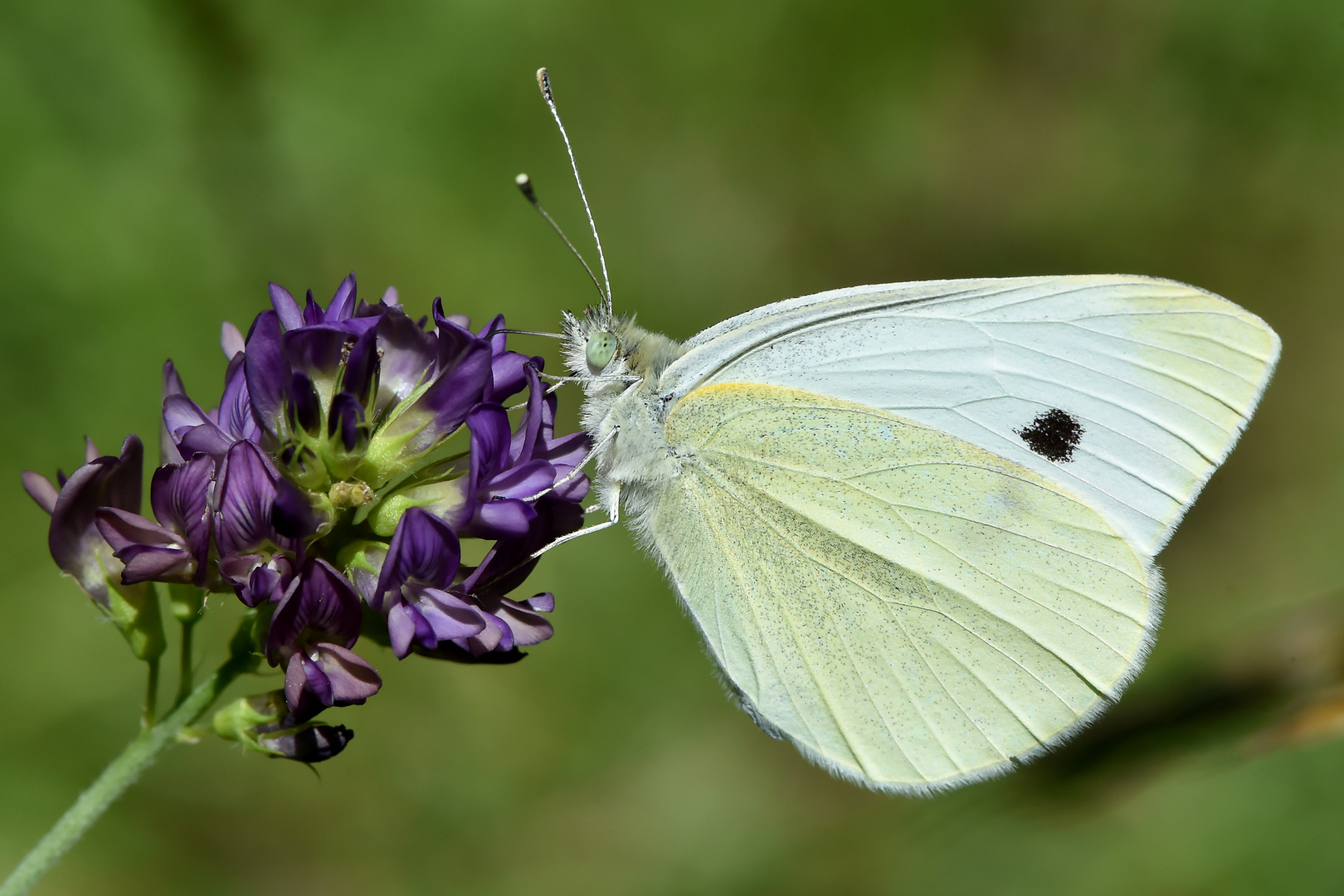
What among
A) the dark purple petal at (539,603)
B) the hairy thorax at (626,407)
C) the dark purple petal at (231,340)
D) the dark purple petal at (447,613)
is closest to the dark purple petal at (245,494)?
the dark purple petal at (447,613)

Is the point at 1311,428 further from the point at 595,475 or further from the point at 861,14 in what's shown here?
the point at 595,475

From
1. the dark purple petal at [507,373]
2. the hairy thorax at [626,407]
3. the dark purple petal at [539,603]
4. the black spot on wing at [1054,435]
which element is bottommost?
the dark purple petal at [539,603]

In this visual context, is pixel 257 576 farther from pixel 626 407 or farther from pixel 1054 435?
pixel 1054 435

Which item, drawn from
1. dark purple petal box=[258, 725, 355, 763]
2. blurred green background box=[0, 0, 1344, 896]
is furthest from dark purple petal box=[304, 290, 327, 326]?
blurred green background box=[0, 0, 1344, 896]

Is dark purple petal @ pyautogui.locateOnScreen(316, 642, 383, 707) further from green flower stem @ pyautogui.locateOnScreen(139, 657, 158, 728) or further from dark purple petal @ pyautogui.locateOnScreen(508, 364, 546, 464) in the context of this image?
dark purple petal @ pyautogui.locateOnScreen(508, 364, 546, 464)

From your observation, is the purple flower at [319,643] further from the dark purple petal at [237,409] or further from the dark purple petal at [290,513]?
the dark purple petal at [237,409]

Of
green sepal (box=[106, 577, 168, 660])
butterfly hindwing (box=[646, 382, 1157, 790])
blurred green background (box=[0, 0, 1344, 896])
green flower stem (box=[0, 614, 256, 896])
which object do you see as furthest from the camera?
blurred green background (box=[0, 0, 1344, 896])

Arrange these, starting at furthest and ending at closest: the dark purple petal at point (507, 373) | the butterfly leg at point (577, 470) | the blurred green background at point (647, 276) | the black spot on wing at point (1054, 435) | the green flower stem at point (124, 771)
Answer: the blurred green background at point (647, 276), the black spot on wing at point (1054, 435), the dark purple petal at point (507, 373), the butterfly leg at point (577, 470), the green flower stem at point (124, 771)
